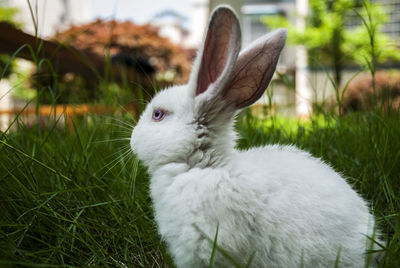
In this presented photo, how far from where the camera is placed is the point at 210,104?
4.66 ft

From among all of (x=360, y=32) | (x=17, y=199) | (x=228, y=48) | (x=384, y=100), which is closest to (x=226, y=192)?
(x=228, y=48)

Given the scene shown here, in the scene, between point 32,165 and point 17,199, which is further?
point 32,165

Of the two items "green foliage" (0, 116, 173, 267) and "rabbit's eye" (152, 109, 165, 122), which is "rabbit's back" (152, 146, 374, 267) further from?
"rabbit's eye" (152, 109, 165, 122)

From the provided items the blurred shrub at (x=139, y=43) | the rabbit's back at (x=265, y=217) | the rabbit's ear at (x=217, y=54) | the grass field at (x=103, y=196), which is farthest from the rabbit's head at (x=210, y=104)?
the blurred shrub at (x=139, y=43)

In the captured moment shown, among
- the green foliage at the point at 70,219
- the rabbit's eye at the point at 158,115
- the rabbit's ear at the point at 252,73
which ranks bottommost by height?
the green foliage at the point at 70,219

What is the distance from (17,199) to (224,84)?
3.14ft

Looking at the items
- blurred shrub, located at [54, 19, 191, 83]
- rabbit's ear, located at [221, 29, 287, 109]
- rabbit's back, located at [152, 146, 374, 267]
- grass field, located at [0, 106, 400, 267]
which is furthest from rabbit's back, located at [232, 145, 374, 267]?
blurred shrub, located at [54, 19, 191, 83]

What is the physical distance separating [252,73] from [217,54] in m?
0.16

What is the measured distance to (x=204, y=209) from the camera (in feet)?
4.17

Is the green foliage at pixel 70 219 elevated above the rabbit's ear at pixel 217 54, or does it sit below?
below

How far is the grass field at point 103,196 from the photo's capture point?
54.7 inches

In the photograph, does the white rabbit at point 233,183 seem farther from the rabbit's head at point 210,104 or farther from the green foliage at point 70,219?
the green foliage at point 70,219

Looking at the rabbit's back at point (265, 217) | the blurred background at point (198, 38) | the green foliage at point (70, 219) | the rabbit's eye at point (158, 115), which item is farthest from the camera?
the blurred background at point (198, 38)

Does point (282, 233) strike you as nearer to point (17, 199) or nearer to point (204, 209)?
point (204, 209)
